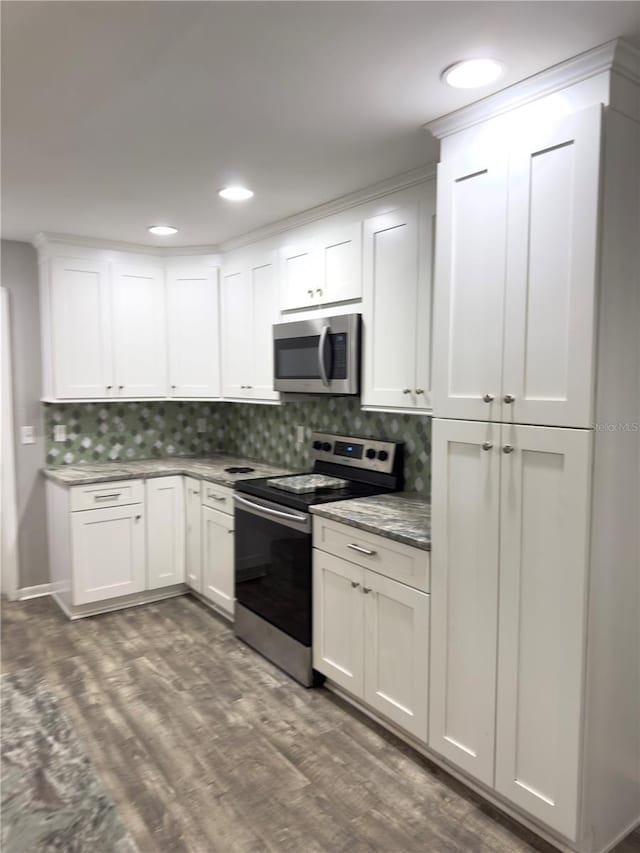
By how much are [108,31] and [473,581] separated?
1936 mm

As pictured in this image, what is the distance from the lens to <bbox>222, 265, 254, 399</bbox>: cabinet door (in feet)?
12.3

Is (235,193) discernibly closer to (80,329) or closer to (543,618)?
(80,329)

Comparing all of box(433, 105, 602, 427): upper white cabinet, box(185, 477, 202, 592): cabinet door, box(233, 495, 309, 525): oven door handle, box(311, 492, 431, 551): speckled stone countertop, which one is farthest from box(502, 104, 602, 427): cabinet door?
box(185, 477, 202, 592): cabinet door

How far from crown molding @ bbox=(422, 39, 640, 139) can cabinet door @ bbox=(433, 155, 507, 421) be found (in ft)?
0.44

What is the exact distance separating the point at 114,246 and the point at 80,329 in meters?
0.59

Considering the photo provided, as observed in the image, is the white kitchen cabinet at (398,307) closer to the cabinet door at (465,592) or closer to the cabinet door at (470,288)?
the cabinet door at (470,288)

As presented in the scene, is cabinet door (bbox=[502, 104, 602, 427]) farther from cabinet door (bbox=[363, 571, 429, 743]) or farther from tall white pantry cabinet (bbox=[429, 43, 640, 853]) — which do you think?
cabinet door (bbox=[363, 571, 429, 743])

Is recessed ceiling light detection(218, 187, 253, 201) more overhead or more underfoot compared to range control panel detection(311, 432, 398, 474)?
more overhead

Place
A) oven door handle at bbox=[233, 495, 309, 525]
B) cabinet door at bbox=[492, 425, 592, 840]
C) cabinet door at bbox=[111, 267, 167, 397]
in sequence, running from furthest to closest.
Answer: cabinet door at bbox=[111, 267, 167, 397] → oven door handle at bbox=[233, 495, 309, 525] → cabinet door at bbox=[492, 425, 592, 840]

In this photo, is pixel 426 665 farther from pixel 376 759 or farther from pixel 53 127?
pixel 53 127

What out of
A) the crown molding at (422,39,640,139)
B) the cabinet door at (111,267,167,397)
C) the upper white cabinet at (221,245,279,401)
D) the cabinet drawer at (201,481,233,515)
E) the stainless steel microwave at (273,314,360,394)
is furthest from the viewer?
the cabinet door at (111,267,167,397)

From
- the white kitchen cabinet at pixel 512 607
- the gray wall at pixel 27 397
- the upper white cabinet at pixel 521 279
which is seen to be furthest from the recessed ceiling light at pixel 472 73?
the gray wall at pixel 27 397

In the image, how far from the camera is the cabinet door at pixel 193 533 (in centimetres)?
384

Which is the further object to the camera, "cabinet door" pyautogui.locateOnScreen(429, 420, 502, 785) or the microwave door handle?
the microwave door handle
